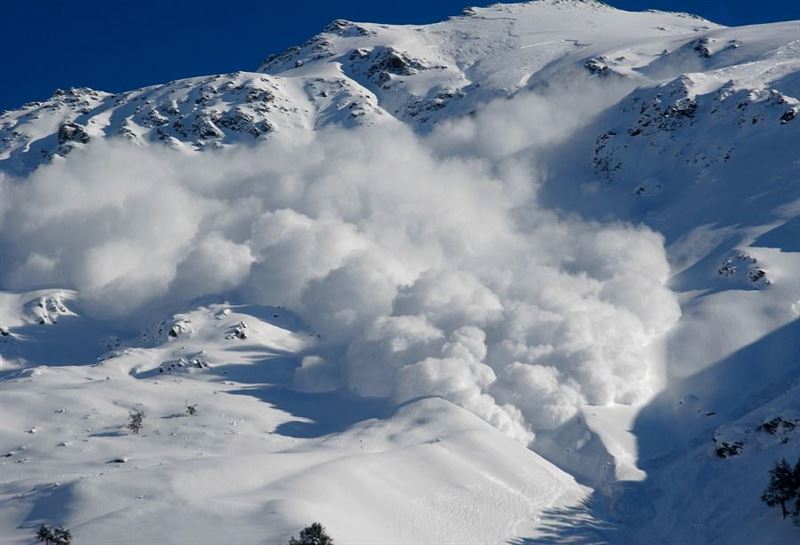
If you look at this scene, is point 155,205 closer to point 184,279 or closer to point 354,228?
point 184,279

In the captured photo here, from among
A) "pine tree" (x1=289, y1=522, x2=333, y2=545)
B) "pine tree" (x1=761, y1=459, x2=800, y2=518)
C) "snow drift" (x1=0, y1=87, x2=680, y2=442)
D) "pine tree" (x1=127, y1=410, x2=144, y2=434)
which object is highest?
"snow drift" (x1=0, y1=87, x2=680, y2=442)

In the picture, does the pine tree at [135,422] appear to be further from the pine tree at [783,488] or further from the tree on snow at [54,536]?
the pine tree at [783,488]

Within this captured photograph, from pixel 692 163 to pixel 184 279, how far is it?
342 ft

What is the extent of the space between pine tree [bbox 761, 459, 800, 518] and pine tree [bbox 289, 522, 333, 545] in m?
38.0

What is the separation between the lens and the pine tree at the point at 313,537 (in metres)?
60.3

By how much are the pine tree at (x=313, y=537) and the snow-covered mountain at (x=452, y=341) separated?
11.6 feet

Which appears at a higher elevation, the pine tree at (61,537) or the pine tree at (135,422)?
the pine tree at (135,422)

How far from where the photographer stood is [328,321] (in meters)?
140

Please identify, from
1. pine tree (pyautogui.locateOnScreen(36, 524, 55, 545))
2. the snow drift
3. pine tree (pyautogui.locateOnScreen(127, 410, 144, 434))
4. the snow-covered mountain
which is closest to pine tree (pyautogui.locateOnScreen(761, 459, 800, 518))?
the snow-covered mountain

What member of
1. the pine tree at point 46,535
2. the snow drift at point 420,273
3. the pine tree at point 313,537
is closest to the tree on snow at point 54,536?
the pine tree at point 46,535

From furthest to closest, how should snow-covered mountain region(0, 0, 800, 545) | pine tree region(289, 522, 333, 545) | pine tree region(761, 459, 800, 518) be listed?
snow-covered mountain region(0, 0, 800, 545)
pine tree region(761, 459, 800, 518)
pine tree region(289, 522, 333, 545)

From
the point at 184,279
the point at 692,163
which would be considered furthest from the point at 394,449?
the point at 692,163

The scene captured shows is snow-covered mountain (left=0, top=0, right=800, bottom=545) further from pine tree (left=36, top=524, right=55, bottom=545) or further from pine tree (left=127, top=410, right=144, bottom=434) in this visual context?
pine tree (left=36, top=524, right=55, bottom=545)

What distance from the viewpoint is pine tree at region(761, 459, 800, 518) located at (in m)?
66.9
